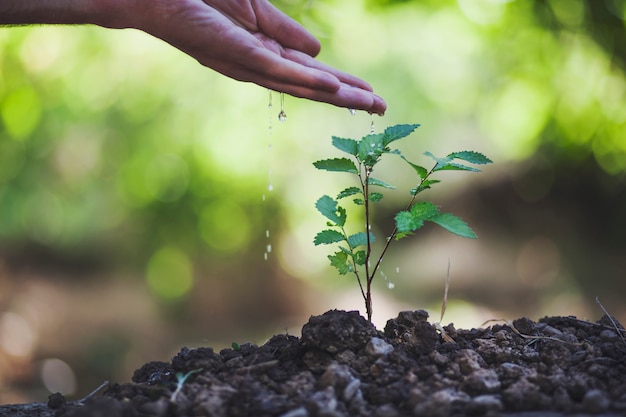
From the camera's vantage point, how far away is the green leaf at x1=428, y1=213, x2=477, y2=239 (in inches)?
59.6

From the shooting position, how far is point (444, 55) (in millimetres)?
4477

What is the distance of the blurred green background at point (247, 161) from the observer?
14.4 ft

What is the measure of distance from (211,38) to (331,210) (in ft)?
2.30

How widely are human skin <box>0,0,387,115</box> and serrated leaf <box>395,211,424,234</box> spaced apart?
0.56m

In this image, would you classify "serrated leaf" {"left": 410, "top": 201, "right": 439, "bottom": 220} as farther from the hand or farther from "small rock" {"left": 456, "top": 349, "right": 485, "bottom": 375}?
the hand

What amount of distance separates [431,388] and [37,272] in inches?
159

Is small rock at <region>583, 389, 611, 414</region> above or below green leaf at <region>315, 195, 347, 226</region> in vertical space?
below

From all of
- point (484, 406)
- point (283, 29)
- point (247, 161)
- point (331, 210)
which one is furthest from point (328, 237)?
point (247, 161)

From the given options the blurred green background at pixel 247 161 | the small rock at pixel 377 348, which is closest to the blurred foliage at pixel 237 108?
the blurred green background at pixel 247 161

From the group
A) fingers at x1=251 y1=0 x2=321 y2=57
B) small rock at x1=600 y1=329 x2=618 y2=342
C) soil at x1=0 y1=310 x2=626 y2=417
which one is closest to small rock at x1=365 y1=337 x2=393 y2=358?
soil at x1=0 y1=310 x2=626 y2=417

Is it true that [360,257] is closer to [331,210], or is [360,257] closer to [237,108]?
[331,210]

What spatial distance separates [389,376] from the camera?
1442 mm

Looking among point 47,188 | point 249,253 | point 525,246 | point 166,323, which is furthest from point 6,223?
point 525,246

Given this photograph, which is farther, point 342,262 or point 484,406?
point 342,262
